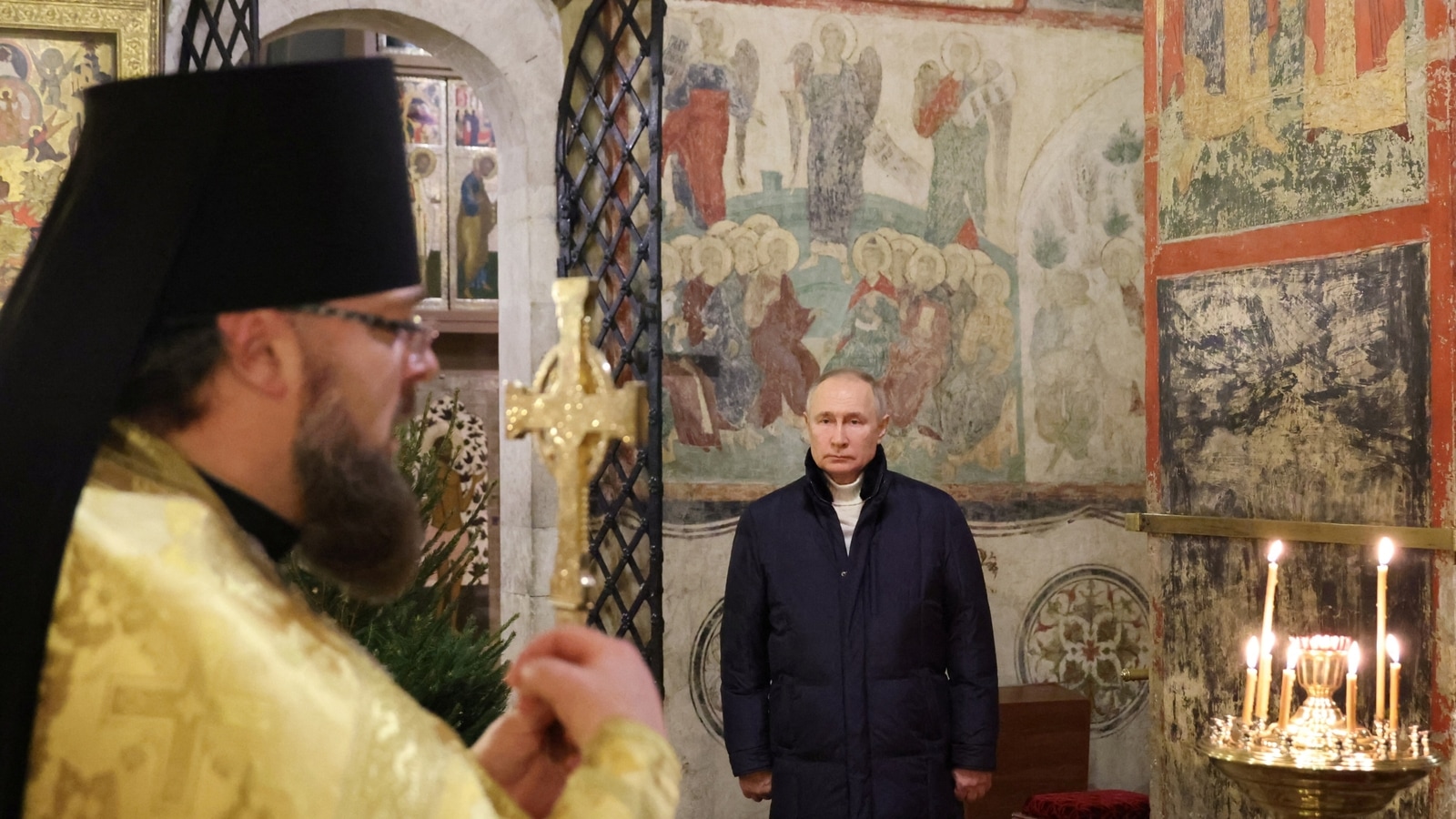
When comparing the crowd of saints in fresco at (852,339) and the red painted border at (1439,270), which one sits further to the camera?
the crowd of saints in fresco at (852,339)

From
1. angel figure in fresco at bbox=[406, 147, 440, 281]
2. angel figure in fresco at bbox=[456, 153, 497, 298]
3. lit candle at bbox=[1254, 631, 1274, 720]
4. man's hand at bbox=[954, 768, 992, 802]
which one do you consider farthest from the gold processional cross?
angel figure in fresco at bbox=[456, 153, 497, 298]

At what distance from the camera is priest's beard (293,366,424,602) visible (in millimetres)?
1637

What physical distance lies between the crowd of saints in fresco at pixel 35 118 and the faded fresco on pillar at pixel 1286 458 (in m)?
5.15

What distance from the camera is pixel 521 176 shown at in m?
9.21

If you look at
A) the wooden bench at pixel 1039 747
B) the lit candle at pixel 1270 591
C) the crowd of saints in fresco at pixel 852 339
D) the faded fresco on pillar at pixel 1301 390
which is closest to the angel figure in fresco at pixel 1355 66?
the faded fresco on pillar at pixel 1301 390

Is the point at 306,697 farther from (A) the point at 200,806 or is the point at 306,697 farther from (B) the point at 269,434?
(B) the point at 269,434

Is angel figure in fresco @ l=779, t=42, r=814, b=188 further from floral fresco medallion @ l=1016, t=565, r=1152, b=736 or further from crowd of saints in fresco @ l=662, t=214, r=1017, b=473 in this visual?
floral fresco medallion @ l=1016, t=565, r=1152, b=736

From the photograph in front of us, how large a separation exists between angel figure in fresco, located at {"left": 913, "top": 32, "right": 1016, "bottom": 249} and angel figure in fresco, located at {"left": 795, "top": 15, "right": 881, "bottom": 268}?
1.32 ft

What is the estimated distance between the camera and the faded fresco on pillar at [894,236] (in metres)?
8.95

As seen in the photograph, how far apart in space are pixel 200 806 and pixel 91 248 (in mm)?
577

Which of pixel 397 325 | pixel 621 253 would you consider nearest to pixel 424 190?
pixel 621 253

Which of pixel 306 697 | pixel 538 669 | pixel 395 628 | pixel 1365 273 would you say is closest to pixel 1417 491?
pixel 1365 273

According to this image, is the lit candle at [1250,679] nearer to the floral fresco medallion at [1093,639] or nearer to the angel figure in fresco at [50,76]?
the floral fresco medallion at [1093,639]

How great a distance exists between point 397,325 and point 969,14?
27.1 feet
